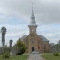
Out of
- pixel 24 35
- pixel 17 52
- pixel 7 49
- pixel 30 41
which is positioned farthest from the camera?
pixel 24 35

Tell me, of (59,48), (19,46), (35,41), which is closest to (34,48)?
(35,41)

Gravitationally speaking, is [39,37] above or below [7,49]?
above

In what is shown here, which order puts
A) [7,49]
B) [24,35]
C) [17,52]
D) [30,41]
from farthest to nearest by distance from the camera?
1. [24,35]
2. [30,41]
3. [7,49]
4. [17,52]

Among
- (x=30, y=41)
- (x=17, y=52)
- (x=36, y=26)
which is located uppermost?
(x=36, y=26)

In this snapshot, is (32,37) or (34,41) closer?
(32,37)

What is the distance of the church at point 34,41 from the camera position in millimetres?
98500

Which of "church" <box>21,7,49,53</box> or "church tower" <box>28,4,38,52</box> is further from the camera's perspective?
"church tower" <box>28,4,38,52</box>

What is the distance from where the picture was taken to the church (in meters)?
98.5

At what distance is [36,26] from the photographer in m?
99.8

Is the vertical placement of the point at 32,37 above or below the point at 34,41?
above

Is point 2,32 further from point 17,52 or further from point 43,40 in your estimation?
point 43,40

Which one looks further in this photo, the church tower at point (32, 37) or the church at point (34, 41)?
the church tower at point (32, 37)

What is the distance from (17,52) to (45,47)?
3837 centimetres

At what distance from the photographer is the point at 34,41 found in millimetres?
99625
